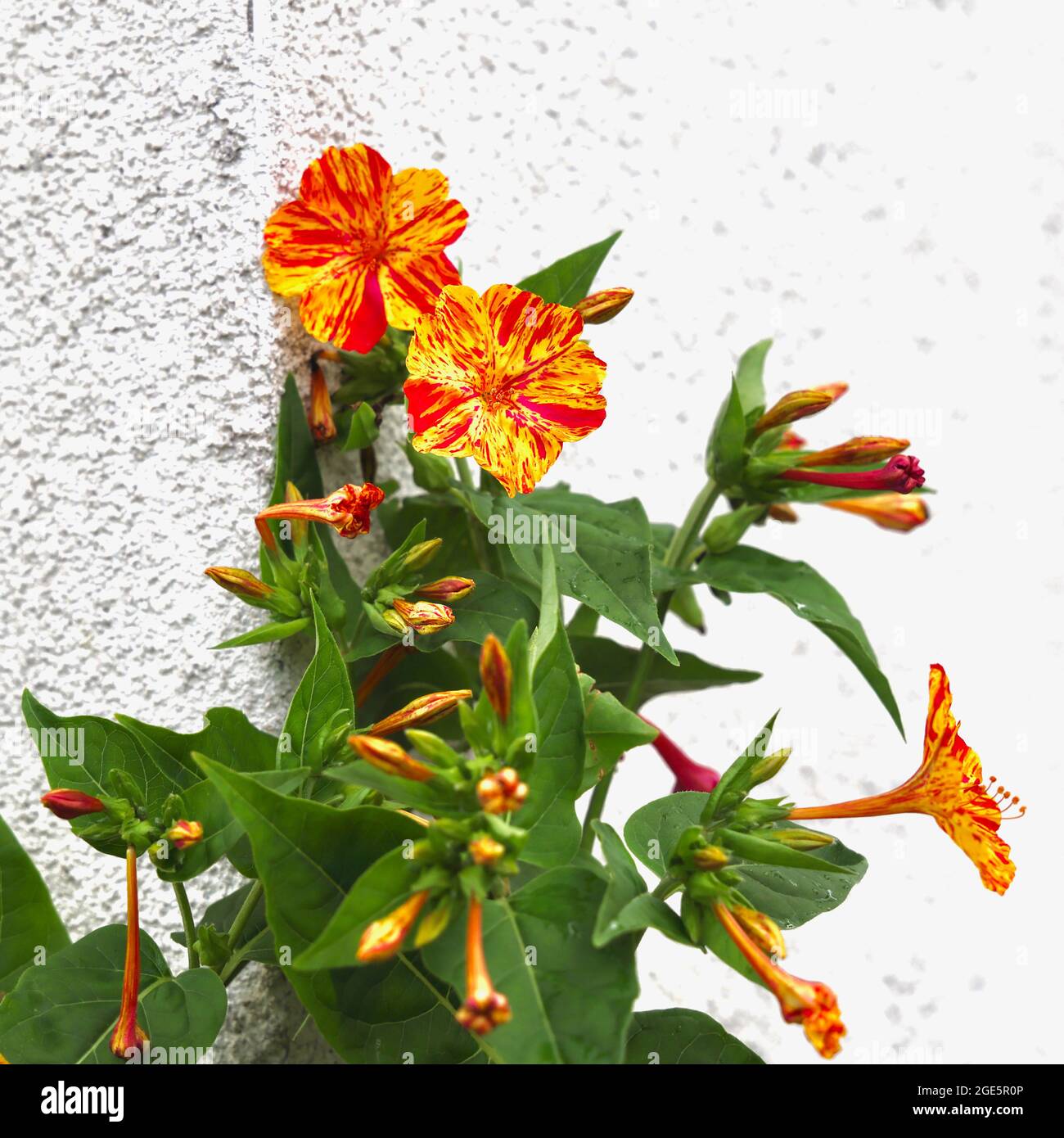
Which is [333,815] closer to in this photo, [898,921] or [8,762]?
[8,762]

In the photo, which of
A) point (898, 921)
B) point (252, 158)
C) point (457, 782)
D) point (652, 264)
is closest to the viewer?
point (457, 782)

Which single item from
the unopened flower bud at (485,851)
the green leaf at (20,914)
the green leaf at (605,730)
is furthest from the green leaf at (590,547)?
the green leaf at (20,914)

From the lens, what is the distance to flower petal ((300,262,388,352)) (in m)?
0.50

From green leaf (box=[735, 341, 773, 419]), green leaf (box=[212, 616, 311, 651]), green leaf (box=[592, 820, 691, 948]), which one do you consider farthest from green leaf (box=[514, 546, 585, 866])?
green leaf (box=[735, 341, 773, 419])

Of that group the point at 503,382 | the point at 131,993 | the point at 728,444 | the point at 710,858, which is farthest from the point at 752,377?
the point at 131,993

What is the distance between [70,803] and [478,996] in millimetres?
194

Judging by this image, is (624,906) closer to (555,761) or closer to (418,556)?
(555,761)

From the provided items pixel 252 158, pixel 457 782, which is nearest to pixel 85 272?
pixel 252 158

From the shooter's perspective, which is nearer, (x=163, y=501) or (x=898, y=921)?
(x=163, y=501)

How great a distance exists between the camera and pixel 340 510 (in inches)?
17.9

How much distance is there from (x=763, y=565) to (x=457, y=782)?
252mm

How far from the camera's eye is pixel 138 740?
445 millimetres

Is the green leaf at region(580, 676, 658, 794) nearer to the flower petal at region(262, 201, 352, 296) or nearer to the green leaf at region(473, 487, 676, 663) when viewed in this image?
the green leaf at region(473, 487, 676, 663)

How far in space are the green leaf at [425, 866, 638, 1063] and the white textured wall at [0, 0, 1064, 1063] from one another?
0.22 metres
